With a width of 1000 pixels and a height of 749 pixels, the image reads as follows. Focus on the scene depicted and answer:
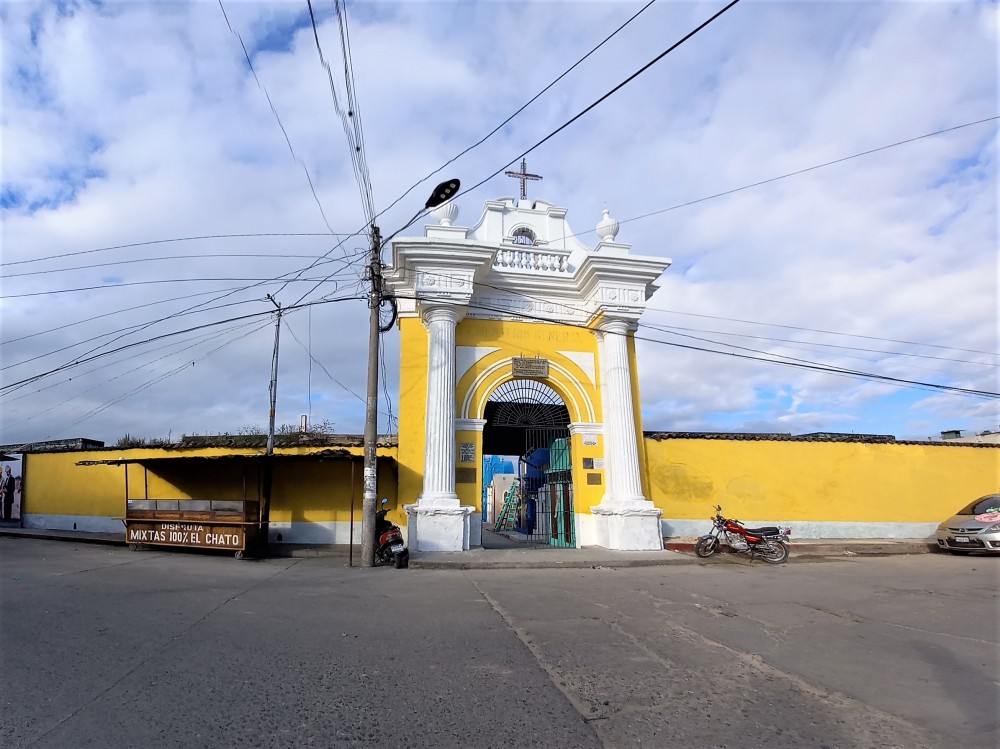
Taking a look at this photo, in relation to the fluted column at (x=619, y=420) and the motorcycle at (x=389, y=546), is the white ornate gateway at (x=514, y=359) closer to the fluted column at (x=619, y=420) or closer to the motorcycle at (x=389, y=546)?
the fluted column at (x=619, y=420)

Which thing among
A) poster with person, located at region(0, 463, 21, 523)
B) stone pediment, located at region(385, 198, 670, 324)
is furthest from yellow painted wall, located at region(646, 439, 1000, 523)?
poster with person, located at region(0, 463, 21, 523)

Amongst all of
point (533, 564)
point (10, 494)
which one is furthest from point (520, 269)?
point (10, 494)

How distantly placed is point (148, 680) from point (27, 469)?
51.6ft

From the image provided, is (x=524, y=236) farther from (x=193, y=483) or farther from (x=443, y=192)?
(x=193, y=483)

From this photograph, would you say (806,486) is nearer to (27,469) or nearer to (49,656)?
(49,656)

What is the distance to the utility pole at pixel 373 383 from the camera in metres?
9.37

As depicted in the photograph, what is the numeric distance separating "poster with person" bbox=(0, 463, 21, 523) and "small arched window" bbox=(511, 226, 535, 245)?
48.8 ft

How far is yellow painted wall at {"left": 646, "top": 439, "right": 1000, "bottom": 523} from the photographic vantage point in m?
13.5

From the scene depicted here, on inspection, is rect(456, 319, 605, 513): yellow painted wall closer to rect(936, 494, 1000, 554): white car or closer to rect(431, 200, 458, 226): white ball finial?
rect(431, 200, 458, 226): white ball finial

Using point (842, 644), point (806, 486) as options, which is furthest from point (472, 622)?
point (806, 486)

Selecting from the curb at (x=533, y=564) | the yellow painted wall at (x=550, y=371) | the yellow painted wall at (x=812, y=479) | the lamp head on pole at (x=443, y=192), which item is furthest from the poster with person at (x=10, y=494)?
the yellow painted wall at (x=812, y=479)

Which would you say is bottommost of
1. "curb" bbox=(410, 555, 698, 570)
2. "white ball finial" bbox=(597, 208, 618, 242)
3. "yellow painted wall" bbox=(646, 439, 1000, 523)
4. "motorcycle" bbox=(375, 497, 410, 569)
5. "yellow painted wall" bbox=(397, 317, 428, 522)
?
"curb" bbox=(410, 555, 698, 570)

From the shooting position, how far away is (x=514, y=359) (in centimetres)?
1309

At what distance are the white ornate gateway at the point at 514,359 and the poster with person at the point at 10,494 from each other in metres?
12.0
